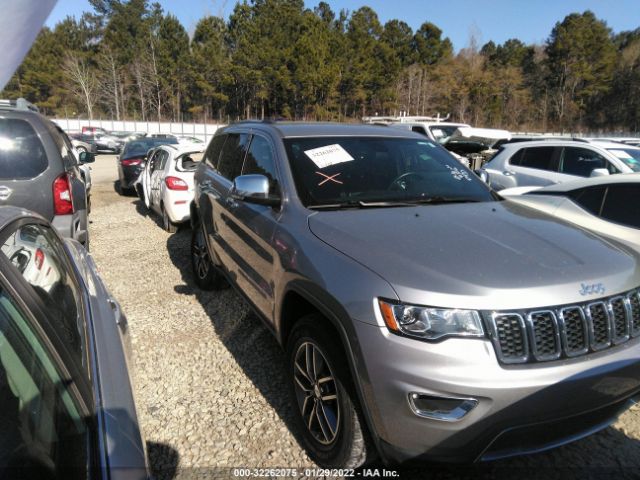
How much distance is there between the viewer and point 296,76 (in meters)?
56.3

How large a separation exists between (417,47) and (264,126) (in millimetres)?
75900

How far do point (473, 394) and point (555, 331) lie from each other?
466 millimetres

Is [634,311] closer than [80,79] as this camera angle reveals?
Yes

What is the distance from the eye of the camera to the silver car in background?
7.39 metres

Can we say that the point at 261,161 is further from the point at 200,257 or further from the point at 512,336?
the point at 512,336

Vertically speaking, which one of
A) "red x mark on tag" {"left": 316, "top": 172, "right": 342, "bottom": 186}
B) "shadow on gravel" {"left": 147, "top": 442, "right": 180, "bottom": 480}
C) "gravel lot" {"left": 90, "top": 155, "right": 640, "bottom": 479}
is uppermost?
"red x mark on tag" {"left": 316, "top": 172, "right": 342, "bottom": 186}

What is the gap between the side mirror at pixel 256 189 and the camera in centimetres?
290

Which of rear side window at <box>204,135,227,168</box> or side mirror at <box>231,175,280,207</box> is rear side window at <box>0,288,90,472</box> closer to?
side mirror at <box>231,175,280,207</box>

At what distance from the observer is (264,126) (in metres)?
3.74

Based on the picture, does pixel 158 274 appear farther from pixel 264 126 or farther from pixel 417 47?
pixel 417 47

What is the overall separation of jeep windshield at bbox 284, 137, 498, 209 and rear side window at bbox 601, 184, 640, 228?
192cm

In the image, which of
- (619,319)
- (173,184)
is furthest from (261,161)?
(173,184)

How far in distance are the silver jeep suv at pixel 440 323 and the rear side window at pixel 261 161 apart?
0.21 metres

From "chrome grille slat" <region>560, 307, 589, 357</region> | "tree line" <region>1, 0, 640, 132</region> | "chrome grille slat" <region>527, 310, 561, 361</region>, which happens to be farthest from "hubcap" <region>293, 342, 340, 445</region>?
"tree line" <region>1, 0, 640, 132</region>
